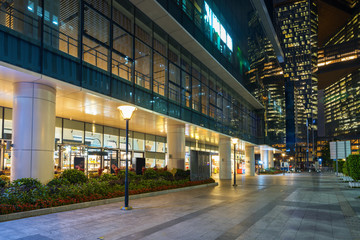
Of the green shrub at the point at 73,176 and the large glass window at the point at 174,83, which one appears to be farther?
the large glass window at the point at 174,83

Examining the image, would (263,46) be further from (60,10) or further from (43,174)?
(43,174)

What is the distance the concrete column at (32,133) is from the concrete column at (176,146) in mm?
12520

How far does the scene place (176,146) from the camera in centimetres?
2488

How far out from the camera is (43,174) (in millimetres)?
13094

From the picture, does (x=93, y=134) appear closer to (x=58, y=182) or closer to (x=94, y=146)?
(x=94, y=146)

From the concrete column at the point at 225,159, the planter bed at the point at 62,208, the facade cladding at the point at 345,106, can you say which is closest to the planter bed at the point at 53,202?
the planter bed at the point at 62,208

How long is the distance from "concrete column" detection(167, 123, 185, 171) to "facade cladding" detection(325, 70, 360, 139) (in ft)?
513

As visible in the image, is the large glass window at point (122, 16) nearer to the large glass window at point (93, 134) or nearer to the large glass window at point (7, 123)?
the large glass window at point (7, 123)

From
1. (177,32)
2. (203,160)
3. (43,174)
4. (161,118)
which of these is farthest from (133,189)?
(177,32)

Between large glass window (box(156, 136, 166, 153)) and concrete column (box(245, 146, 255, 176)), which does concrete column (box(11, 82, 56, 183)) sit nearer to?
large glass window (box(156, 136, 166, 153))

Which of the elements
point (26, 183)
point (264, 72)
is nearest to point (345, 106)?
point (264, 72)

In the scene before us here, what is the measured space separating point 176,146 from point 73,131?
359 inches

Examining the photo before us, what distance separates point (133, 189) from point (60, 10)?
1142 centimetres

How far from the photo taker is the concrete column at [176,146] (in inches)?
969
